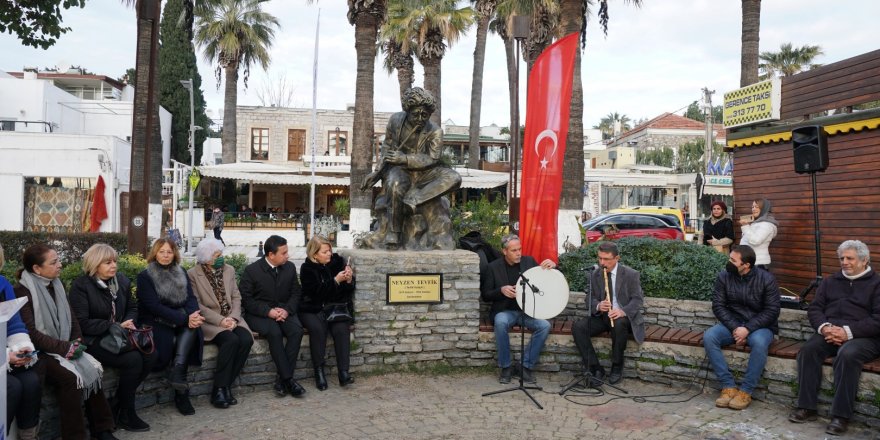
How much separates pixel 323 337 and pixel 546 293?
7.00ft

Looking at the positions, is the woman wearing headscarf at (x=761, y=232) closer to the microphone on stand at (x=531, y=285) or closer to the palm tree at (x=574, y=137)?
the microphone on stand at (x=531, y=285)

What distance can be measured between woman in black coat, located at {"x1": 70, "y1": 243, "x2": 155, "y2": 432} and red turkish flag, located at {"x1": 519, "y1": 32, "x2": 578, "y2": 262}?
4.68 m

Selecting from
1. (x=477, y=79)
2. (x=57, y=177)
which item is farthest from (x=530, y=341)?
(x=477, y=79)

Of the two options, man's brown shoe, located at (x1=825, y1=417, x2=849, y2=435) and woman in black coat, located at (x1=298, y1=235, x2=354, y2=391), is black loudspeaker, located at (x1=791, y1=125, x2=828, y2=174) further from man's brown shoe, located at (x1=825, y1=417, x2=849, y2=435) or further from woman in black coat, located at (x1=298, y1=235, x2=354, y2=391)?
woman in black coat, located at (x1=298, y1=235, x2=354, y2=391)

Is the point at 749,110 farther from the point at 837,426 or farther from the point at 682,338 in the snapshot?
the point at 837,426

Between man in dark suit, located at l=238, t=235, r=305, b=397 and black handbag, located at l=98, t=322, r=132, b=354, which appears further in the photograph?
man in dark suit, located at l=238, t=235, r=305, b=397

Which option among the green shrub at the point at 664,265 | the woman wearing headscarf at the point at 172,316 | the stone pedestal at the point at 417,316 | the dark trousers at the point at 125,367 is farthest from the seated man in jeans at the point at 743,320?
the dark trousers at the point at 125,367

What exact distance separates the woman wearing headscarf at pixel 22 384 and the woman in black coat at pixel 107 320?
0.60 meters

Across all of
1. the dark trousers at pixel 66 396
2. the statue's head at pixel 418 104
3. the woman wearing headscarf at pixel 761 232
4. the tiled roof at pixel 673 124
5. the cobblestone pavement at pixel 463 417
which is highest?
the tiled roof at pixel 673 124

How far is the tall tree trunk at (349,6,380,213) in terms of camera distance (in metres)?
15.2

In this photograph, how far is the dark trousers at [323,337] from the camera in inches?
227

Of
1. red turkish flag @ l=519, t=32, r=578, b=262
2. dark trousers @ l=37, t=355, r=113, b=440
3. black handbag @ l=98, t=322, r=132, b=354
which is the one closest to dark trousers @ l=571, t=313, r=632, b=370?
red turkish flag @ l=519, t=32, r=578, b=262

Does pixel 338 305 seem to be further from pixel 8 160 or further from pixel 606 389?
pixel 8 160

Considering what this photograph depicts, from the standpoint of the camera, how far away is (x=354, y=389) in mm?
5750
